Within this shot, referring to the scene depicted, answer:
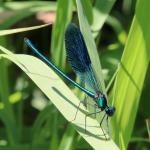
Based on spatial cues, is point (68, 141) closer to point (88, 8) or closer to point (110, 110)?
point (110, 110)

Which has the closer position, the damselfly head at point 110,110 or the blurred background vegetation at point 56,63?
the damselfly head at point 110,110

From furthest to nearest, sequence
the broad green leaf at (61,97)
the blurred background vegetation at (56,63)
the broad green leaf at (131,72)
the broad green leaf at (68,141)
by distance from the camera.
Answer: the blurred background vegetation at (56,63), the broad green leaf at (68,141), the broad green leaf at (131,72), the broad green leaf at (61,97)

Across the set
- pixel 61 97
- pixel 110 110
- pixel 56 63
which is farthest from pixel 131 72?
pixel 56 63

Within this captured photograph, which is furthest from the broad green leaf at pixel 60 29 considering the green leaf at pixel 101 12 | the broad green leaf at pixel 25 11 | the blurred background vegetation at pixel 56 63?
the broad green leaf at pixel 25 11

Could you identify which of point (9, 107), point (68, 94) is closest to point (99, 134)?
point (68, 94)

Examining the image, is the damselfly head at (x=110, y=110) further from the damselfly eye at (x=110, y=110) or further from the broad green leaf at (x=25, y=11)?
the broad green leaf at (x=25, y=11)

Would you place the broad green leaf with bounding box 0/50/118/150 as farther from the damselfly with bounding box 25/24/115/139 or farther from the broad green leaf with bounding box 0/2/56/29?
the broad green leaf with bounding box 0/2/56/29
